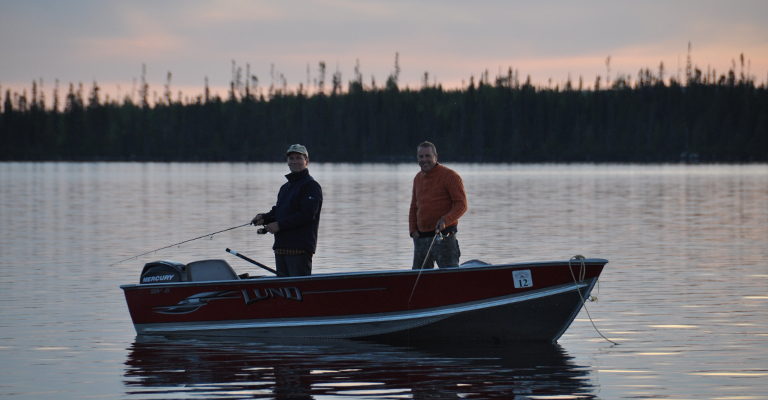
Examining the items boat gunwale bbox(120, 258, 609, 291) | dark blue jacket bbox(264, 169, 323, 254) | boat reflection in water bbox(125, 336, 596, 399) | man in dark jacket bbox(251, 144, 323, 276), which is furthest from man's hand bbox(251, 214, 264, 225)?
boat reflection in water bbox(125, 336, 596, 399)

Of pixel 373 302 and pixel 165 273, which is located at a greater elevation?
pixel 165 273

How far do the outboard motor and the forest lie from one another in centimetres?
13913

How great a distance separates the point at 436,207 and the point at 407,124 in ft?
483

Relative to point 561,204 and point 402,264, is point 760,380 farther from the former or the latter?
point 561,204

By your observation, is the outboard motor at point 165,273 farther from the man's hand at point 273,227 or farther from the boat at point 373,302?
the man's hand at point 273,227

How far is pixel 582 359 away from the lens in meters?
9.58

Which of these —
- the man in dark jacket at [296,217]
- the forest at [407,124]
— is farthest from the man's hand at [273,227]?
the forest at [407,124]

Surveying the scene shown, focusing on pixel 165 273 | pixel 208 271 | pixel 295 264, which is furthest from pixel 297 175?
pixel 165 273

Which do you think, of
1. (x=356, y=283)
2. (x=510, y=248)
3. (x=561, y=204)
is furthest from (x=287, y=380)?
(x=561, y=204)

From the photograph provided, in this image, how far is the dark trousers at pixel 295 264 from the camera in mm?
10227

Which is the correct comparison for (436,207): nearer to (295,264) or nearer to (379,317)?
(379,317)

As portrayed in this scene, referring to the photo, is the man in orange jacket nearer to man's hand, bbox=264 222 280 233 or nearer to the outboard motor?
man's hand, bbox=264 222 280 233

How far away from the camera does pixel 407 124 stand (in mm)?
156375

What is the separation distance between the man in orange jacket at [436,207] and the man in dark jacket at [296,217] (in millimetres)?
1008
